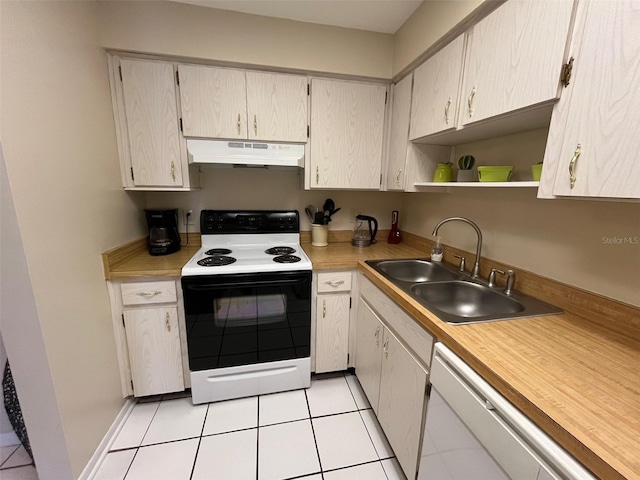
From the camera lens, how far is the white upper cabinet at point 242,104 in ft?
5.53

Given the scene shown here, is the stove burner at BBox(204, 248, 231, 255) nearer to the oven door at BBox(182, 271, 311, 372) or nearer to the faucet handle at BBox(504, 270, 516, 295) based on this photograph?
the oven door at BBox(182, 271, 311, 372)

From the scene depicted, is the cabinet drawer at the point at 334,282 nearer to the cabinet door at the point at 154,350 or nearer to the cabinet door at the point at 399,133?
the cabinet door at the point at 399,133

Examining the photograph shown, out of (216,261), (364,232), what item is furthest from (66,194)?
(364,232)

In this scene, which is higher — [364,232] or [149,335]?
[364,232]

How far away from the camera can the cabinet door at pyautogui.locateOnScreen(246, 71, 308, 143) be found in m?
1.75

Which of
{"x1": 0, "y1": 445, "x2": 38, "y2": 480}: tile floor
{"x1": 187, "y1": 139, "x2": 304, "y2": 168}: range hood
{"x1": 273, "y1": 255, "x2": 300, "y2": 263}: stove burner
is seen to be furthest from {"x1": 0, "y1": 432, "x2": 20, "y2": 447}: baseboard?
{"x1": 187, "y1": 139, "x2": 304, "y2": 168}: range hood

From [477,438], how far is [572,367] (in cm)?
35

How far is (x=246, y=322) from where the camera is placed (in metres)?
1.65

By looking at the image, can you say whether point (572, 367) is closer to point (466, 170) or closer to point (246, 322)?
point (466, 170)

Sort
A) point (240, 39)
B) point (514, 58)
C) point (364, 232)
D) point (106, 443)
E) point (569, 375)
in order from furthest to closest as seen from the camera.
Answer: point (364, 232)
point (240, 39)
point (106, 443)
point (514, 58)
point (569, 375)

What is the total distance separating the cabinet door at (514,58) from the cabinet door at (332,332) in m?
1.30

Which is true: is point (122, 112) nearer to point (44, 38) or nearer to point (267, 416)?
point (44, 38)

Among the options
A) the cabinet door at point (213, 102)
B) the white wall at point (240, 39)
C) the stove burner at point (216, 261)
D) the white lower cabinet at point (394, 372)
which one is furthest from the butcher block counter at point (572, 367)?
the white wall at point (240, 39)

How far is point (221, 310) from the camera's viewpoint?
5.25ft
